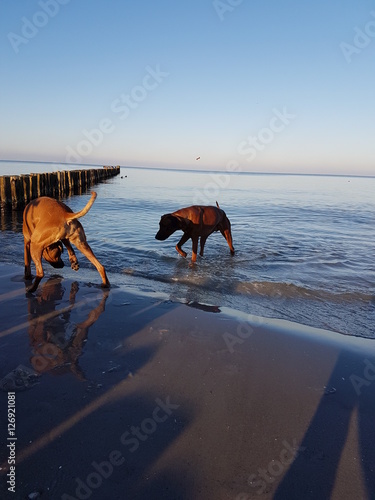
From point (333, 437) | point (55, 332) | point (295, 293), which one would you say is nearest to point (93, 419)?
point (55, 332)

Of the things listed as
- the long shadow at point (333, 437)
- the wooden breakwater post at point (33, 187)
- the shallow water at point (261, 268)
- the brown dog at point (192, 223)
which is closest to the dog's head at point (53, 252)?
the shallow water at point (261, 268)

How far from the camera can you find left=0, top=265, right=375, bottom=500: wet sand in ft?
6.84

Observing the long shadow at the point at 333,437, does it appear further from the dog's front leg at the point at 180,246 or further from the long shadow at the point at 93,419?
the dog's front leg at the point at 180,246

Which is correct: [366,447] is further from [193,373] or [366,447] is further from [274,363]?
[193,373]

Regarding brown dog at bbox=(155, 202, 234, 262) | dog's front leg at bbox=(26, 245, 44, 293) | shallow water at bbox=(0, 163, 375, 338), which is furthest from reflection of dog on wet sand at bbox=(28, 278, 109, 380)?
brown dog at bbox=(155, 202, 234, 262)

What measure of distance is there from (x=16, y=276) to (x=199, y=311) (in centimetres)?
378

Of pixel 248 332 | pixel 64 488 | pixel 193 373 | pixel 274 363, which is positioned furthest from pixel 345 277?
pixel 64 488

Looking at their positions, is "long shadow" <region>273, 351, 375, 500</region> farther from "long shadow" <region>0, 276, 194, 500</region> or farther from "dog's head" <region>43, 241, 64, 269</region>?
"dog's head" <region>43, 241, 64, 269</region>

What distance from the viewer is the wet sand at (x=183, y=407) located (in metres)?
2.08

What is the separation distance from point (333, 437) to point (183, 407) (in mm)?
1217

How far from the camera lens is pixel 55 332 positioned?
3996 mm

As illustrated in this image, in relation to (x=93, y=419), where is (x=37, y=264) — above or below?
Answer: above

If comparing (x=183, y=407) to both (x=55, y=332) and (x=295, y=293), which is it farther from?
(x=295, y=293)

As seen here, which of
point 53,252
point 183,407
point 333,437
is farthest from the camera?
point 53,252
